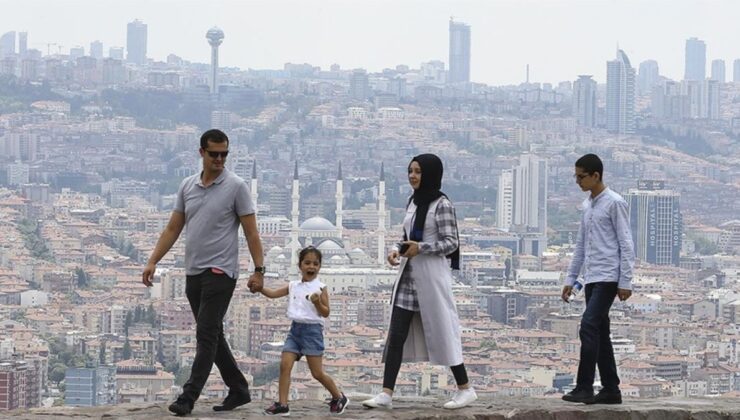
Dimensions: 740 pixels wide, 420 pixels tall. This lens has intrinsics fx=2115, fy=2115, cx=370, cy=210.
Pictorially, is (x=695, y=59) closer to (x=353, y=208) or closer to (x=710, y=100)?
(x=710, y=100)

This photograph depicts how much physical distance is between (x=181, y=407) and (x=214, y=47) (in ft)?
309

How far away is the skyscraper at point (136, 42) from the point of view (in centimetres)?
10519

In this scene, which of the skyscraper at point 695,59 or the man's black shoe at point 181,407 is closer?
the man's black shoe at point 181,407

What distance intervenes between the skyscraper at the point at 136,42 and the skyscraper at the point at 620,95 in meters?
24.6

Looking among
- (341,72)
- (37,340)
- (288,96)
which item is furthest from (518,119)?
(37,340)

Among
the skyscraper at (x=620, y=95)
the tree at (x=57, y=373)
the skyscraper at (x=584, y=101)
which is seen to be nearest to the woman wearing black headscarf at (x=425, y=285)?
the tree at (x=57, y=373)

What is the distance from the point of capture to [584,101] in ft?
309

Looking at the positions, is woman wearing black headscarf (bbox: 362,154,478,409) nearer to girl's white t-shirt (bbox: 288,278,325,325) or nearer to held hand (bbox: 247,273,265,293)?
girl's white t-shirt (bbox: 288,278,325,325)

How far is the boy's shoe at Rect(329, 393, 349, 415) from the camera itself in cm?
471

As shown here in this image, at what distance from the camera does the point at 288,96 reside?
92688 mm

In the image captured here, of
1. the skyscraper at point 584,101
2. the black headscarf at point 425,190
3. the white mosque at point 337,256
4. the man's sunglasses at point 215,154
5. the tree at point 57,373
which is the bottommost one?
the tree at point 57,373

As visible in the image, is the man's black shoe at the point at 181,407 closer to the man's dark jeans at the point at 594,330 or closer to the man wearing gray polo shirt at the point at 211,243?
the man wearing gray polo shirt at the point at 211,243

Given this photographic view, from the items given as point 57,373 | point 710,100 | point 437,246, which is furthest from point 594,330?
point 710,100

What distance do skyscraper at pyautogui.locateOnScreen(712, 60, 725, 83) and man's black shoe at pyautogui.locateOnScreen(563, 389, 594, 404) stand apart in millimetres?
100800
